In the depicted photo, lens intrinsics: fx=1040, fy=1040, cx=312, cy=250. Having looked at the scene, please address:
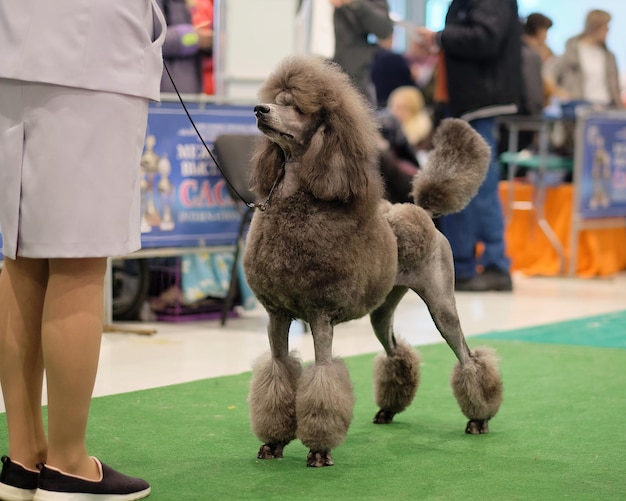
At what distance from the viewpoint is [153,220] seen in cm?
591

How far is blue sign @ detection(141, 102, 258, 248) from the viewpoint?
5859 millimetres

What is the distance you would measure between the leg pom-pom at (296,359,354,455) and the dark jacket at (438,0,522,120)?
4660mm

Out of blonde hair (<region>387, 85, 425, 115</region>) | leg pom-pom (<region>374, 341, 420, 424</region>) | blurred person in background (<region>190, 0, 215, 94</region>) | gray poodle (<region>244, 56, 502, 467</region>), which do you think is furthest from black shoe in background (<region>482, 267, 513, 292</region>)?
gray poodle (<region>244, 56, 502, 467</region>)

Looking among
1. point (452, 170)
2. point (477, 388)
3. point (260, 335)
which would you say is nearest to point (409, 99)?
point (260, 335)

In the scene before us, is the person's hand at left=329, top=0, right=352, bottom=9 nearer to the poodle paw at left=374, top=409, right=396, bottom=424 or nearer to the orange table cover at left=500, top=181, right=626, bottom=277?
the orange table cover at left=500, top=181, right=626, bottom=277

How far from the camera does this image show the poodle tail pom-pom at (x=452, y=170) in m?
3.61

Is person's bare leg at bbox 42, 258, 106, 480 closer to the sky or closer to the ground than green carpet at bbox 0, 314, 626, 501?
closer to the sky

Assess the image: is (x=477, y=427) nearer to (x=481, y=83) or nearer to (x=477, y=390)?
(x=477, y=390)

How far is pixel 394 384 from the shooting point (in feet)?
12.4

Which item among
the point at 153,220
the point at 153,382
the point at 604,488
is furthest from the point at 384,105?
the point at 604,488

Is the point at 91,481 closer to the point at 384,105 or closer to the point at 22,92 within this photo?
the point at 22,92

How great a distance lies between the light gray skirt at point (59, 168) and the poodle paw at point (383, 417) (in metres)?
1.62

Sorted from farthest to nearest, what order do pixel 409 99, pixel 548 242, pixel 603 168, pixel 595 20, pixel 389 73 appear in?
pixel 389 73, pixel 595 20, pixel 409 99, pixel 548 242, pixel 603 168

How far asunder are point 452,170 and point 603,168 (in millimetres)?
5758
